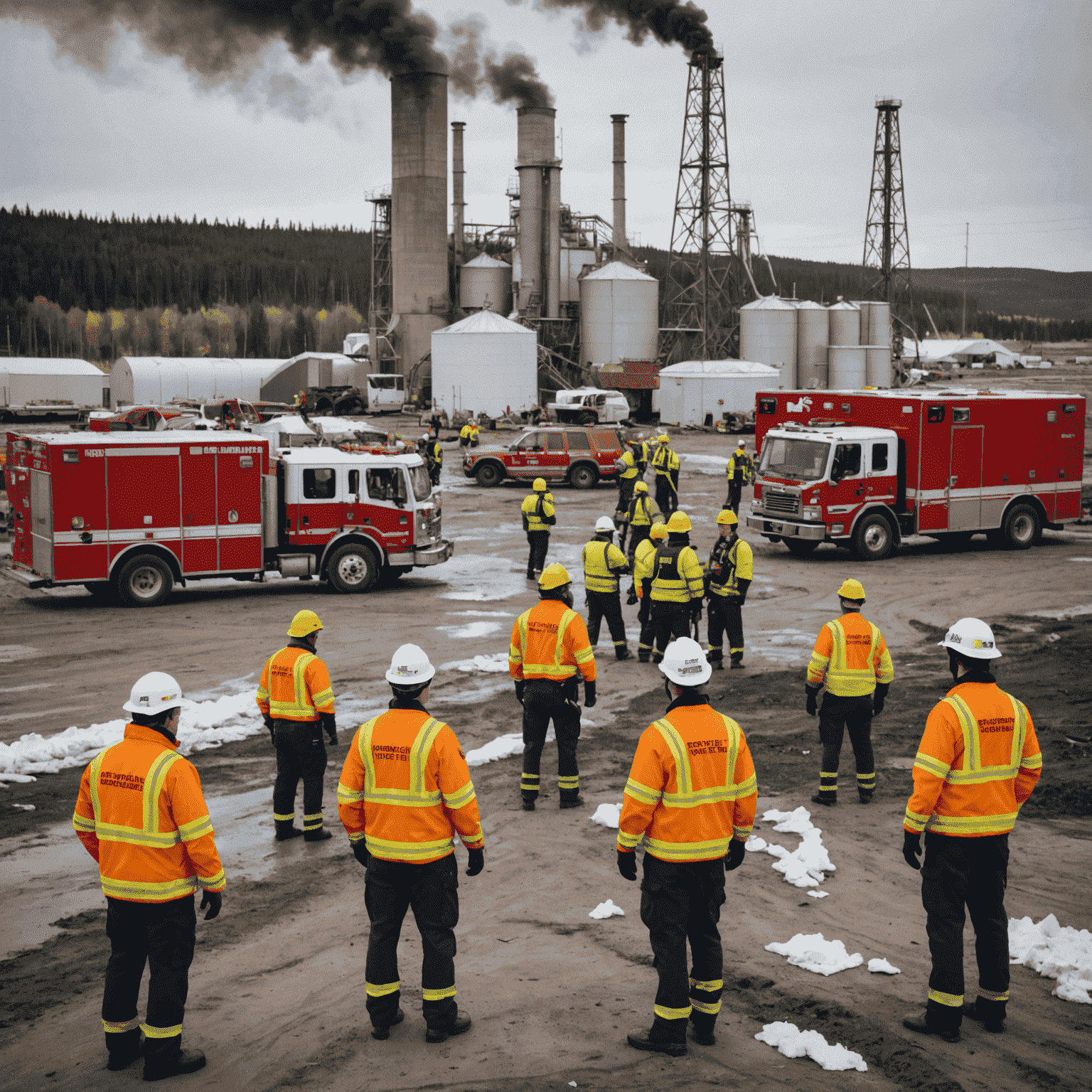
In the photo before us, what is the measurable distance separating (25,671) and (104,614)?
11.4 ft

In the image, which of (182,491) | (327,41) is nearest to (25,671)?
(182,491)

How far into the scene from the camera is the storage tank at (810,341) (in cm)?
6756

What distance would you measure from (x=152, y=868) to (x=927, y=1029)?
3849 mm

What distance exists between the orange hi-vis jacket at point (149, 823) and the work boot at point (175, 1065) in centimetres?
75

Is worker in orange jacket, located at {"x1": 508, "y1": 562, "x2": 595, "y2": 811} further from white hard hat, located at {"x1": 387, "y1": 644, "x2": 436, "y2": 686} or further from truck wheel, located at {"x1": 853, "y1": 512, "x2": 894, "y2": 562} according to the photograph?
truck wheel, located at {"x1": 853, "y1": 512, "x2": 894, "y2": 562}

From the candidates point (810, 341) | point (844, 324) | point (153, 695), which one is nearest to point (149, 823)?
point (153, 695)

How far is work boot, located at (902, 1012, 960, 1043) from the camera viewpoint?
18.1 ft

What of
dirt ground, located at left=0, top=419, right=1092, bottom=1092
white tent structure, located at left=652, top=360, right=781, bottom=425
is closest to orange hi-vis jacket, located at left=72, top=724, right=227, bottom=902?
dirt ground, located at left=0, top=419, right=1092, bottom=1092

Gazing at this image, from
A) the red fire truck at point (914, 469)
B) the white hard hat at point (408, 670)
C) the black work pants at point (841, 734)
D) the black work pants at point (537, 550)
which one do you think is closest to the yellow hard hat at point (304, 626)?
the white hard hat at point (408, 670)

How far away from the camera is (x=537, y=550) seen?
1955 cm

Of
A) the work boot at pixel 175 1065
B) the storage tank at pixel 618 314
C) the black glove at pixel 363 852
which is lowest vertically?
the work boot at pixel 175 1065

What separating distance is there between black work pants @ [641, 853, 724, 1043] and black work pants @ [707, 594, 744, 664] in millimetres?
8264

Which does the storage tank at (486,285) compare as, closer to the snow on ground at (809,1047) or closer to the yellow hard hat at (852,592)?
the yellow hard hat at (852,592)

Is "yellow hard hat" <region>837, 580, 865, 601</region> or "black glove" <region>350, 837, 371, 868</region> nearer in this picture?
"black glove" <region>350, 837, 371, 868</region>
